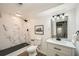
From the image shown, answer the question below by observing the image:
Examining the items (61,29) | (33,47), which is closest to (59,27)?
(61,29)

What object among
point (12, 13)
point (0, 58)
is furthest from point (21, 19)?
point (0, 58)

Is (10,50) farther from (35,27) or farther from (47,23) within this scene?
(47,23)

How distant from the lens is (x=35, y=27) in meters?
0.97

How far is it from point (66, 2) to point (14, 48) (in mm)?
962

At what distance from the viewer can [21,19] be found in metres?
0.94

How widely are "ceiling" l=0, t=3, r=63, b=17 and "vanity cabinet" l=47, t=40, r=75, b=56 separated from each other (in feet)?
1.69

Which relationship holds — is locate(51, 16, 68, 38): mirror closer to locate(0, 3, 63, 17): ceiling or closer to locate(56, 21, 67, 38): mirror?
locate(56, 21, 67, 38): mirror

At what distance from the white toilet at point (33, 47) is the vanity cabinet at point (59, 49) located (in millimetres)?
174

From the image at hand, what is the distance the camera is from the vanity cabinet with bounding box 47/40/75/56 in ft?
2.72

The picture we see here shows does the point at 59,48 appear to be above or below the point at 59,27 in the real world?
below

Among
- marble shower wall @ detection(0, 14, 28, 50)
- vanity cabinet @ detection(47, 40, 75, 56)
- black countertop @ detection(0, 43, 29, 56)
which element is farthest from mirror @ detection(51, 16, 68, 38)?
black countertop @ detection(0, 43, 29, 56)

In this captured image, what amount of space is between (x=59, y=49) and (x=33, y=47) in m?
0.39

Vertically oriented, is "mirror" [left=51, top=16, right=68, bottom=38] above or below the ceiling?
below

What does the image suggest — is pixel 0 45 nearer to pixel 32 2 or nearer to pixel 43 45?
pixel 43 45
